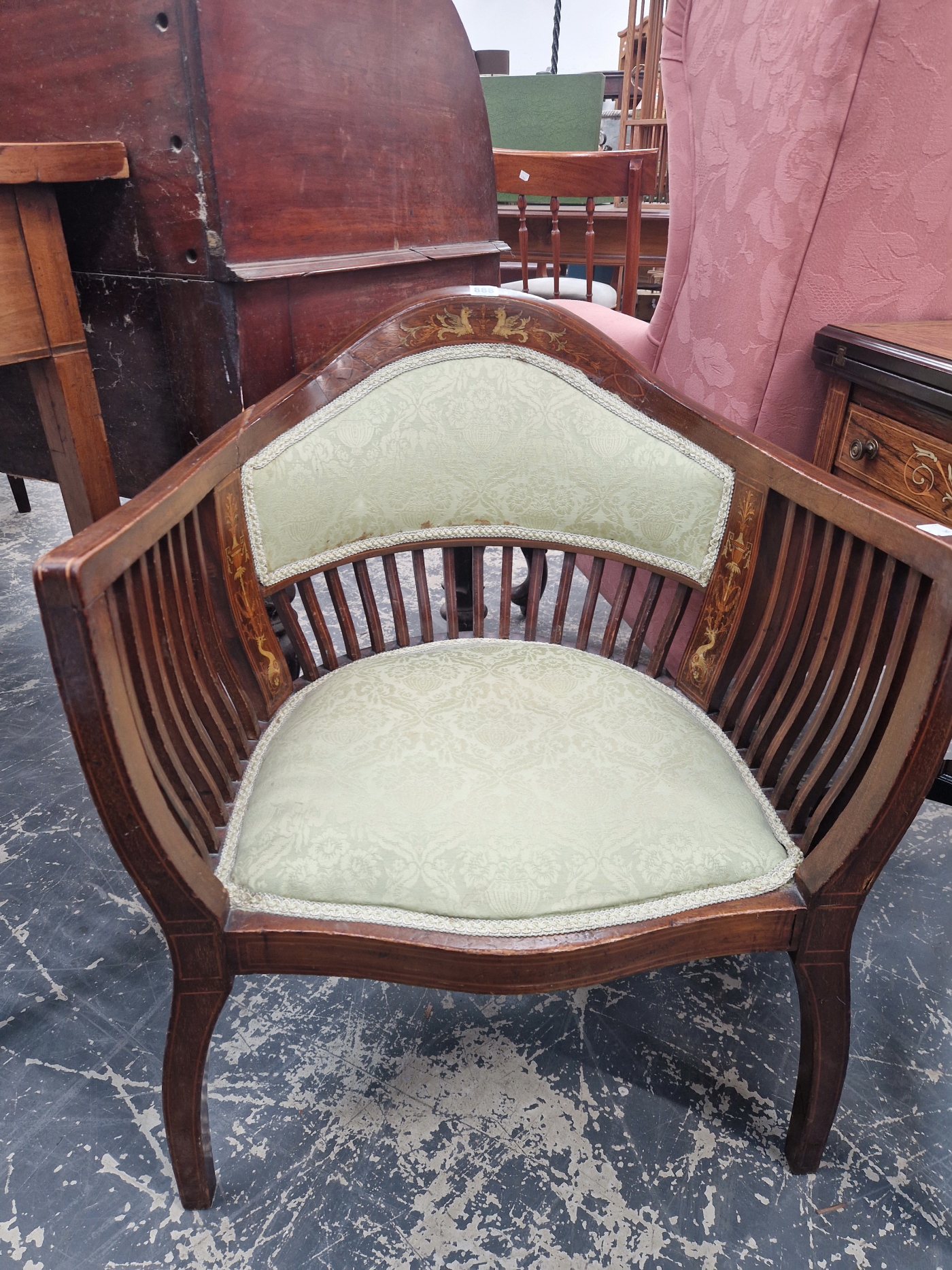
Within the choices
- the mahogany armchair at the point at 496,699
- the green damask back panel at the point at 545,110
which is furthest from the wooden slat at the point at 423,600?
the green damask back panel at the point at 545,110

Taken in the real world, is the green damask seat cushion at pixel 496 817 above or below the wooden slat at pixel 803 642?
below

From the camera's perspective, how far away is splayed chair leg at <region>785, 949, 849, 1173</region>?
81 cm

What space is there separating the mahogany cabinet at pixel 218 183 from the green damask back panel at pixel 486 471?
14cm

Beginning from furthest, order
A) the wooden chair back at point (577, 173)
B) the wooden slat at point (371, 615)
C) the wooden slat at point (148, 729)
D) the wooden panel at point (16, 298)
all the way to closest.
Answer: the wooden chair back at point (577, 173) < the wooden slat at point (371, 615) < the wooden panel at point (16, 298) < the wooden slat at point (148, 729)

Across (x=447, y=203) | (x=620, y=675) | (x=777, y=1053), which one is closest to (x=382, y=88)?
(x=447, y=203)

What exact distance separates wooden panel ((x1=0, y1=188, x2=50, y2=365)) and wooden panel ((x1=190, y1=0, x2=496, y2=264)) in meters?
0.23

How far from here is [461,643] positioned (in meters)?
1.12

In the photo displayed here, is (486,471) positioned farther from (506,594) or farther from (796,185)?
(796,185)

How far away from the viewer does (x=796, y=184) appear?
1096 millimetres

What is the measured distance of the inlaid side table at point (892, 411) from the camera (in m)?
0.98

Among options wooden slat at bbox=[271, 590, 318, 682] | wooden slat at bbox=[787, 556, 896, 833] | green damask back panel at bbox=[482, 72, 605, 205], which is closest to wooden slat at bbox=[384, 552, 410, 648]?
wooden slat at bbox=[271, 590, 318, 682]

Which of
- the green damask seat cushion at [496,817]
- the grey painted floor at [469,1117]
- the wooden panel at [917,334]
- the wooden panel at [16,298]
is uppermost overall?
the wooden panel at [16,298]

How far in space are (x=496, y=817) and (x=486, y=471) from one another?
1.66 feet

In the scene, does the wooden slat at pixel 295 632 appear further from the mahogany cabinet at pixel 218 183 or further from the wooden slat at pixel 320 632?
the mahogany cabinet at pixel 218 183
